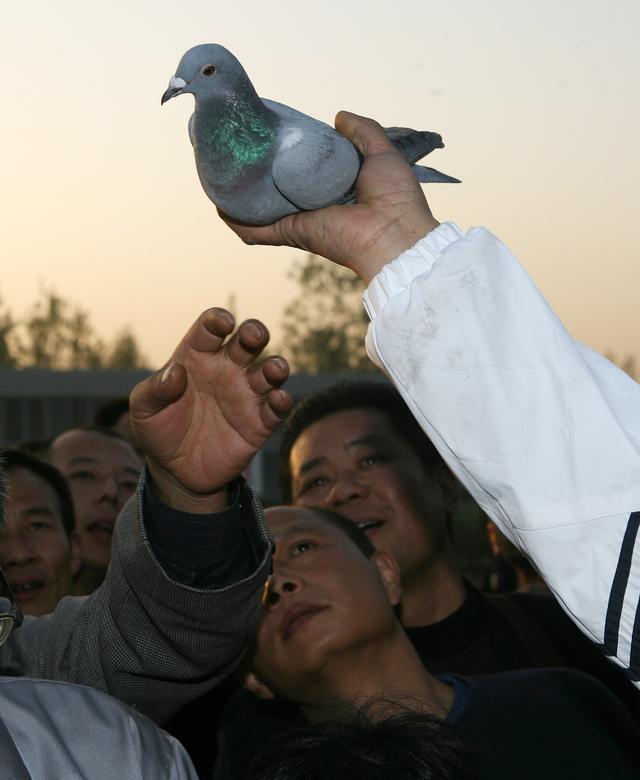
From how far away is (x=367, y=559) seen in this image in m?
2.99

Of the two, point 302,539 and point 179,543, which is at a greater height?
point 179,543

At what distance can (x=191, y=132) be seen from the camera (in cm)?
176

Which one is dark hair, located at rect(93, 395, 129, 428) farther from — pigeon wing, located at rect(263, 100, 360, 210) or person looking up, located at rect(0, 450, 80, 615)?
pigeon wing, located at rect(263, 100, 360, 210)

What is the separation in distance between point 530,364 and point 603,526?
22cm

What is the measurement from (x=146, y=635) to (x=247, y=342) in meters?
0.61

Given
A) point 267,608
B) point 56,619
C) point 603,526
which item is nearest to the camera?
point 603,526

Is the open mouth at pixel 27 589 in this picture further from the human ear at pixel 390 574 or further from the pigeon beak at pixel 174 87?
the pigeon beak at pixel 174 87

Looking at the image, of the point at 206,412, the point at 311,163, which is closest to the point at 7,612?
the point at 206,412

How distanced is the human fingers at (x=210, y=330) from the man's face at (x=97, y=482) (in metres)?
2.71

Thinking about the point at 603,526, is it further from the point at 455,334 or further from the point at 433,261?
the point at 433,261

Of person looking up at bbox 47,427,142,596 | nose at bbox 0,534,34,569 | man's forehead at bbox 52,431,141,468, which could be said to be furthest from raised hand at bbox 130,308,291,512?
man's forehead at bbox 52,431,141,468

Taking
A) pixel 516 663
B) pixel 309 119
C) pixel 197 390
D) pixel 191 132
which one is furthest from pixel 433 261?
pixel 516 663

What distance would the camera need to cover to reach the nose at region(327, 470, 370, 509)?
11.6 feet

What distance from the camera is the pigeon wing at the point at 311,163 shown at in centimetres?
167
